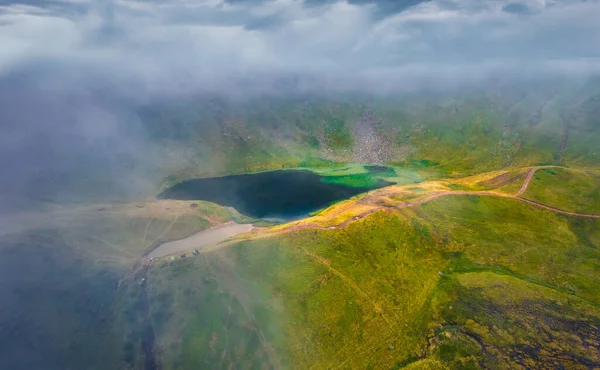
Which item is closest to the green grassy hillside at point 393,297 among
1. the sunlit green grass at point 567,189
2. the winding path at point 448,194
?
the winding path at point 448,194

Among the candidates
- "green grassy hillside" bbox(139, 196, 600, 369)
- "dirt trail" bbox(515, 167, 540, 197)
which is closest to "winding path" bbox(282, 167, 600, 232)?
"dirt trail" bbox(515, 167, 540, 197)

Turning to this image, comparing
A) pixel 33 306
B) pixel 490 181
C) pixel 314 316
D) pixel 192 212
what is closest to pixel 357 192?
pixel 490 181

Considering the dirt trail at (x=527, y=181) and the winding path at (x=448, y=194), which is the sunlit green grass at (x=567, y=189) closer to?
the dirt trail at (x=527, y=181)

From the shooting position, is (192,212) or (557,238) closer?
(557,238)

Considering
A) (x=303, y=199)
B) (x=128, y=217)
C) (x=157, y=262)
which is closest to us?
(x=157, y=262)

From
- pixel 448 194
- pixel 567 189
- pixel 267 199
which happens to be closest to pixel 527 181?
pixel 567 189

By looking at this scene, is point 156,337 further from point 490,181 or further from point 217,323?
point 490,181

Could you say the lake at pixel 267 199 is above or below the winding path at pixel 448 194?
below

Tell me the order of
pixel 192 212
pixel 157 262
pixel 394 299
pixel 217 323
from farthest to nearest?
1. pixel 192 212
2. pixel 157 262
3. pixel 394 299
4. pixel 217 323

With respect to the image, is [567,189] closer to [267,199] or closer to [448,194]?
[448,194]

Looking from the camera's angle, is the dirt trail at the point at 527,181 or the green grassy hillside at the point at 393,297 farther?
the dirt trail at the point at 527,181

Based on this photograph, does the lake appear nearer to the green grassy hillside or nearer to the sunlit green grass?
the green grassy hillside
